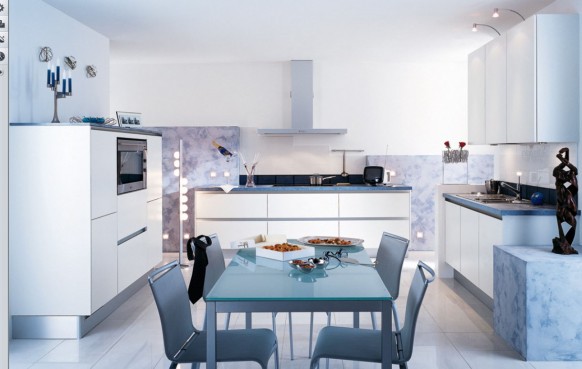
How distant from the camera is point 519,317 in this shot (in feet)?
11.8

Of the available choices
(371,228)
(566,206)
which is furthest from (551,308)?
(371,228)

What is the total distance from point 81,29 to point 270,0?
193cm

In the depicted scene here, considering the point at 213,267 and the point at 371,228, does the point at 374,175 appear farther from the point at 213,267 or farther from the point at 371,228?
the point at 213,267

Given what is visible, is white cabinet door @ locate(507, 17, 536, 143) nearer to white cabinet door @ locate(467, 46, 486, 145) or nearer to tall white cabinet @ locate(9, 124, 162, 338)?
white cabinet door @ locate(467, 46, 486, 145)

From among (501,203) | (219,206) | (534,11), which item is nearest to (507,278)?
(501,203)

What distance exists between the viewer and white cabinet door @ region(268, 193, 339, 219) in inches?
275

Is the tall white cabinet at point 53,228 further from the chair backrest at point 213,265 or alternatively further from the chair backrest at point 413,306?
the chair backrest at point 413,306

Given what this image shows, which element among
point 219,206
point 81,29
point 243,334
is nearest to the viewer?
point 243,334

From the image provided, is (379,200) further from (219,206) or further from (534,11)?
(534,11)

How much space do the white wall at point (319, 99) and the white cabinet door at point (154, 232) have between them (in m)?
2.13

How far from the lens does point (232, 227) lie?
698 centimetres

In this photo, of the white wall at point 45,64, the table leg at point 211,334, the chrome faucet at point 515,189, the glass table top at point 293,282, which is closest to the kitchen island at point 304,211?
the chrome faucet at point 515,189

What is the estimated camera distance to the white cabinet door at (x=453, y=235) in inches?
216

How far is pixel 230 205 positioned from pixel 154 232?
4.74ft
